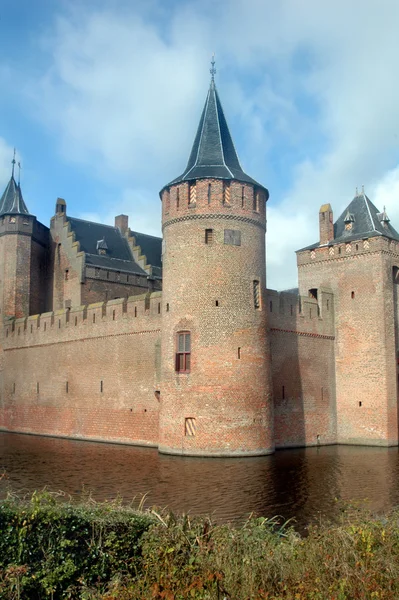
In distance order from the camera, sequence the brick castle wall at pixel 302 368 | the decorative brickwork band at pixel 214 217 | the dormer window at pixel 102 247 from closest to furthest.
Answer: the decorative brickwork band at pixel 214 217
the brick castle wall at pixel 302 368
the dormer window at pixel 102 247

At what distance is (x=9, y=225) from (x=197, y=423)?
53.9 feet

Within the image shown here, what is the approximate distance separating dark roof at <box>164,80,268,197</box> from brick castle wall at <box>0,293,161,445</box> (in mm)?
5029

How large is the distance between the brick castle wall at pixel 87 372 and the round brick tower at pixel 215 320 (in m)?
2.64

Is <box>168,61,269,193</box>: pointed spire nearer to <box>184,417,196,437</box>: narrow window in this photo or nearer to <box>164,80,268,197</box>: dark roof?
<box>164,80,268,197</box>: dark roof

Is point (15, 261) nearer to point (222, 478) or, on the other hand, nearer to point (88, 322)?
point (88, 322)

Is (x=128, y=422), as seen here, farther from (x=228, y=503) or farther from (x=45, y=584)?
(x=45, y=584)

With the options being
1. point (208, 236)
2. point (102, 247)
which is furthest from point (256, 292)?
point (102, 247)

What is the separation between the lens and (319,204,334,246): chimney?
24.6 m

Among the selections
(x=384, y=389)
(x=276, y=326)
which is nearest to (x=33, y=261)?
(x=276, y=326)

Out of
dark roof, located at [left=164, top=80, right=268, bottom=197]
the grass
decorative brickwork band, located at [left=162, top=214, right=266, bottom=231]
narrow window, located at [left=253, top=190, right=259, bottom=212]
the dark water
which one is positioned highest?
dark roof, located at [left=164, top=80, right=268, bottom=197]

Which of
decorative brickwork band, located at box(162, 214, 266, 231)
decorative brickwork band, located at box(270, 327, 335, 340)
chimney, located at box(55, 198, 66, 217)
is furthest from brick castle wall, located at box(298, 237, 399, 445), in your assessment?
chimney, located at box(55, 198, 66, 217)

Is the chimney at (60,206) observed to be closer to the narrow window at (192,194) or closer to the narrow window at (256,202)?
the narrow window at (192,194)

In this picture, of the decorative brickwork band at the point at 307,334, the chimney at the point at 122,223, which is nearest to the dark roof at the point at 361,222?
the decorative brickwork band at the point at 307,334

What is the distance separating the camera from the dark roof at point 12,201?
99.7 ft
